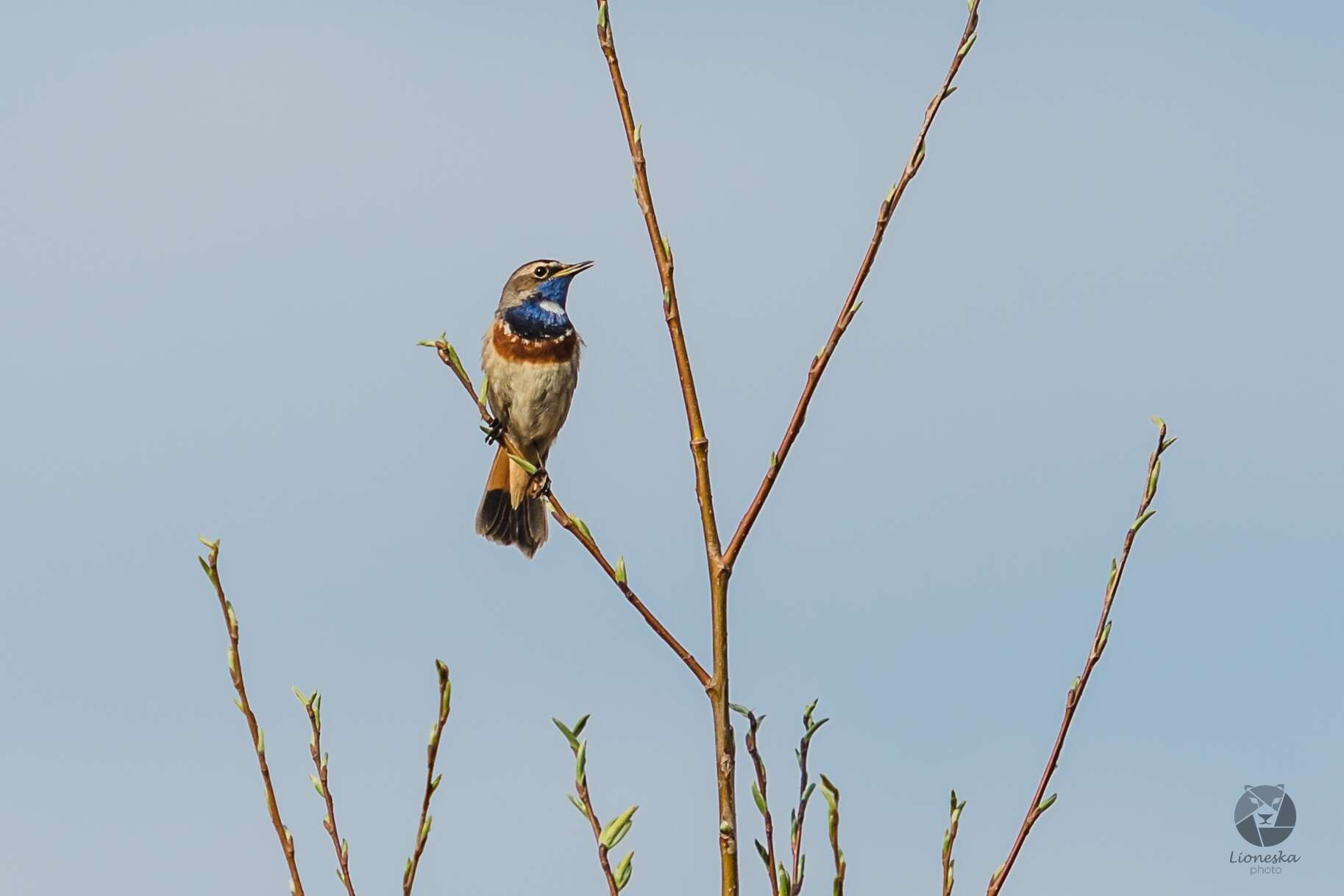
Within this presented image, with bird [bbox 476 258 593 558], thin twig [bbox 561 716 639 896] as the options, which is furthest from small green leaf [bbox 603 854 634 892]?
bird [bbox 476 258 593 558]

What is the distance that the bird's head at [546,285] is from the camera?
10727 mm

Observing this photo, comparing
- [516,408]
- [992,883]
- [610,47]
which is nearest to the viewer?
[992,883]

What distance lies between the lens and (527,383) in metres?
10.3

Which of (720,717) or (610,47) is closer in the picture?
(720,717)

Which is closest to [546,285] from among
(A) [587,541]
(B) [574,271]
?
(B) [574,271]

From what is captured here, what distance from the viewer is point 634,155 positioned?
345cm

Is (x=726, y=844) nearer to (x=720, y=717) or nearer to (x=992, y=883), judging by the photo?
(x=720, y=717)

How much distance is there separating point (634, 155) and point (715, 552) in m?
0.83

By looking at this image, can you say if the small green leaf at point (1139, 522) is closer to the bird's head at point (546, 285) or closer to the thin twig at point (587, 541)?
the thin twig at point (587, 541)

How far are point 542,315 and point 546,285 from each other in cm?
23

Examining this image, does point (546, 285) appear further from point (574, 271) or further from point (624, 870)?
point (624, 870)

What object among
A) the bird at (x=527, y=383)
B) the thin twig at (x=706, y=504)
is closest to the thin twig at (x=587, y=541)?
the thin twig at (x=706, y=504)

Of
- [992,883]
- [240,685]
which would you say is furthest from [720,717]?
Answer: [240,685]

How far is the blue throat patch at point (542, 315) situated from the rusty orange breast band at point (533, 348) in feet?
0.12
